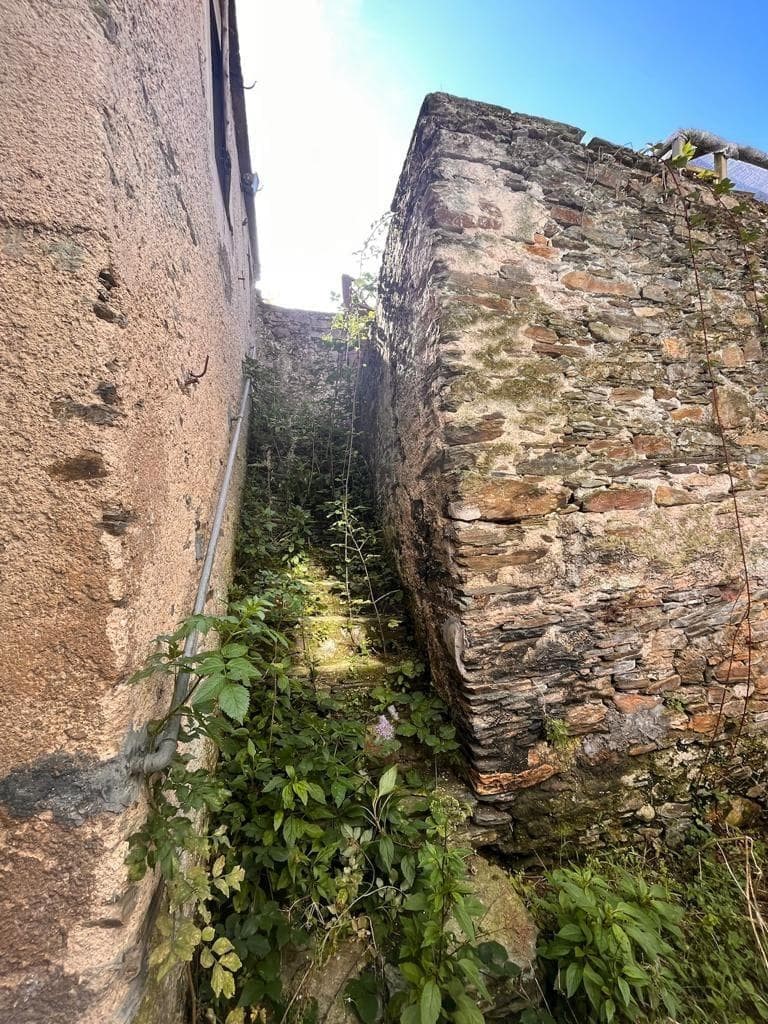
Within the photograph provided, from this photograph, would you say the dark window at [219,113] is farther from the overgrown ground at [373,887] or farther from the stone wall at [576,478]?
the overgrown ground at [373,887]

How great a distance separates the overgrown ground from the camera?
113 centimetres

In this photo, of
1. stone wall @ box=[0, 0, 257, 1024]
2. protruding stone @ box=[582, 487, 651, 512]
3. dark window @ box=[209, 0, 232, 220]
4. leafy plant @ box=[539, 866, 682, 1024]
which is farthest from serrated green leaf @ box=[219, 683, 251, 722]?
dark window @ box=[209, 0, 232, 220]

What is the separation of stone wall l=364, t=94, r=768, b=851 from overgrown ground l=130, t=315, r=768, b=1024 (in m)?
0.32

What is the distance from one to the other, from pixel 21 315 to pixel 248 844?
1777 millimetres

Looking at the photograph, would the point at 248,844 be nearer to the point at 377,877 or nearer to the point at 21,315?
the point at 377,877

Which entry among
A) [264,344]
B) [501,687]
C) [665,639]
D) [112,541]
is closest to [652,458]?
[665,639]

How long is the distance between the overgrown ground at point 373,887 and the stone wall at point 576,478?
317 mm

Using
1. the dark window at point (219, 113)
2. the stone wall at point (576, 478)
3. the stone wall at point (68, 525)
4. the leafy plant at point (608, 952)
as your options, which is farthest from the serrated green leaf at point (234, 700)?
the dark window at point (219, 113)

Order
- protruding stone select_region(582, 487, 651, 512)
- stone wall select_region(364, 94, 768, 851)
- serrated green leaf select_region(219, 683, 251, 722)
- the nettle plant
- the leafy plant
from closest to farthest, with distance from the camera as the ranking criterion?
serrated green leaf select_region(219, 683, 251, 722)
the nettle plant
the leafy plant
stone wall select_region(364, 94, 768, 851)
protruding stone select_region(582, 487, 651, 512)

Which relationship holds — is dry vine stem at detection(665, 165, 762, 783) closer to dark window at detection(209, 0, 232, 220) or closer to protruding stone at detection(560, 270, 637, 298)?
protruding stone at detection(560, 270, 637, 298)

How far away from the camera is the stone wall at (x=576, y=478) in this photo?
209 cm

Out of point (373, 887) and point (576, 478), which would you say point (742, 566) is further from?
point (373, 887)

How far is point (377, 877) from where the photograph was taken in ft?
5.38

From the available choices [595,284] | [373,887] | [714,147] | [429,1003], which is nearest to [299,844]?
[373,887]
